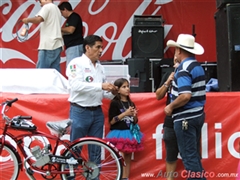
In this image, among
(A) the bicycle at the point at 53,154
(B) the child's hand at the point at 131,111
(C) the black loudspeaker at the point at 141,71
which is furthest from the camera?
(C) the black loudspeaker at the point at 141,71

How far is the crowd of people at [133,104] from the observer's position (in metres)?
4.04

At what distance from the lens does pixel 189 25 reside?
7.98 m

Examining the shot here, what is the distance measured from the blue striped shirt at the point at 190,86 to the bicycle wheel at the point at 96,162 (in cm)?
77

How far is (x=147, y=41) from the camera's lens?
767 cm

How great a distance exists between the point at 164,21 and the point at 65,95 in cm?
356

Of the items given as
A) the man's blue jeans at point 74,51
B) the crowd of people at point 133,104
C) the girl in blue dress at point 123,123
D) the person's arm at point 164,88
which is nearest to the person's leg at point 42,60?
the man's blue jeans at point 74,51

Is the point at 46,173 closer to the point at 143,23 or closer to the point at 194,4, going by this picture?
the point at 143,23

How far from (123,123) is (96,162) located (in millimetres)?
497

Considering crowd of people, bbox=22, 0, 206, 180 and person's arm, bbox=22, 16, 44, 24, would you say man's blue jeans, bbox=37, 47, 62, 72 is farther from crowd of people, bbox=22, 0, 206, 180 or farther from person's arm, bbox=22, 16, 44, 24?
crowd of people, bbox=22, 0, 206, 180

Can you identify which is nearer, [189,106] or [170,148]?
[189,106]

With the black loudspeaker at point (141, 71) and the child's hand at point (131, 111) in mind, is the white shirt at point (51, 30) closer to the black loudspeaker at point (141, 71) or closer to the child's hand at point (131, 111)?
the black loudspeaker at point (141, 71)

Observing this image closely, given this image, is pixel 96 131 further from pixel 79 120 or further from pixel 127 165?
pixel 127 165

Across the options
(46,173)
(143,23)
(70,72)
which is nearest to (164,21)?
(143,23)

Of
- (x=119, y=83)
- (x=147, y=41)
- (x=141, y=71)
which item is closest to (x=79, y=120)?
(x=119, y=83)
